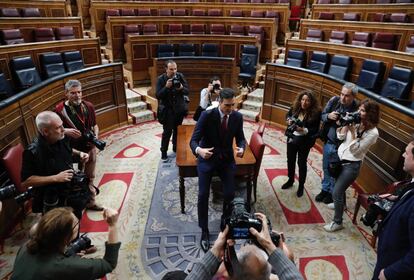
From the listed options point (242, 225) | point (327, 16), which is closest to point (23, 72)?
point (242, 225)

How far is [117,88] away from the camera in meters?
5.00

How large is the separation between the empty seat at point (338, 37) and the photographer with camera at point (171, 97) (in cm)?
368

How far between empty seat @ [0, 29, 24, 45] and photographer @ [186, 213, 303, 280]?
5469 mm

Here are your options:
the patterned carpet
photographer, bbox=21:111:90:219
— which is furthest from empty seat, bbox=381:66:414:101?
photographer, bbox=21:111:90:219

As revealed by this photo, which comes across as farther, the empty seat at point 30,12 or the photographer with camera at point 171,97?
the empty seat at point 30,12

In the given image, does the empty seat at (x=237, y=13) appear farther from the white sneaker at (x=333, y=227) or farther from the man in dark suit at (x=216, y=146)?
the white sneaker at (x=333, y=227)

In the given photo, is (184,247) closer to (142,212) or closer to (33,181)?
(142,212)

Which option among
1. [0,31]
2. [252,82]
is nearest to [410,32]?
[252,82]

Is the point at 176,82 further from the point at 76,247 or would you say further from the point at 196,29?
the point at 196,29

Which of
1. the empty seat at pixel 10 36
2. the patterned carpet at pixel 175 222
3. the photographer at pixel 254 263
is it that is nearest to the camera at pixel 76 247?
the photographer at pixel 254 263

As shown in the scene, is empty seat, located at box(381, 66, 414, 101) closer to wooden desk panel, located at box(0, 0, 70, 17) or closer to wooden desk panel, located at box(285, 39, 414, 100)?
wooden desk panel, located at box(285, 39, 414, 100)

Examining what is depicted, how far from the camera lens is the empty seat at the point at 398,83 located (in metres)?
3.67

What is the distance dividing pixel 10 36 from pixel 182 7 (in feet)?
14.0

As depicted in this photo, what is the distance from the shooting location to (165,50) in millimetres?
6043
